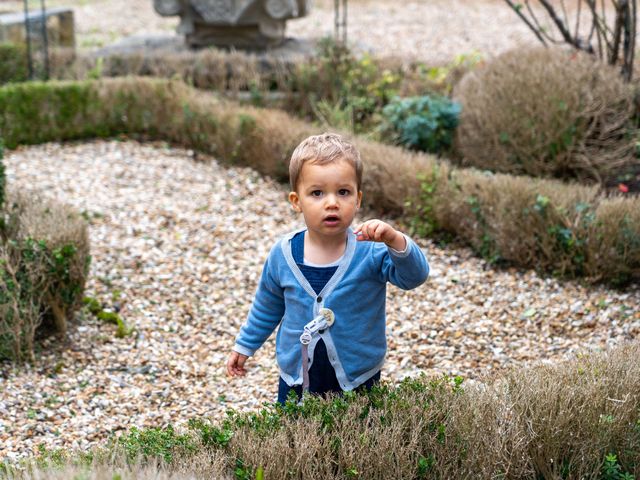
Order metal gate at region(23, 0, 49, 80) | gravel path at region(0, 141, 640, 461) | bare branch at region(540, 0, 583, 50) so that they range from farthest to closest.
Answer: metal gate at region(23, 0, 49, 80) → bare branch at region(540, 0, 583, 50) → gravel path at region(0, 141, 640, 461)

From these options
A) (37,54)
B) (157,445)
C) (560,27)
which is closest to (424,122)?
(560,27)

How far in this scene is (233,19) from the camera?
33.0 feet

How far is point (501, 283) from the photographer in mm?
5270

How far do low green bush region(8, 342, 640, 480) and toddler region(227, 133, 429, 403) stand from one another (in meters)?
0.12

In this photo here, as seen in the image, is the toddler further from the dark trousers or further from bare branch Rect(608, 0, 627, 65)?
bare branch Rect(608, 0, 627, 65)

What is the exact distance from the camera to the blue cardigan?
286cm

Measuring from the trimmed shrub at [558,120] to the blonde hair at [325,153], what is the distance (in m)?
3.77

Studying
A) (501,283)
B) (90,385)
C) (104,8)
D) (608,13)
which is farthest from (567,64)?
(104,8)

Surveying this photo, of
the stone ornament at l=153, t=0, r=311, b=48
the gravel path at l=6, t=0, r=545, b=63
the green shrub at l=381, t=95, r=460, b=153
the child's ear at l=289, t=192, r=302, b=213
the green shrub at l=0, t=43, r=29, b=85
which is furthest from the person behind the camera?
the gravel path at l=6, t=0, r=545, b=63

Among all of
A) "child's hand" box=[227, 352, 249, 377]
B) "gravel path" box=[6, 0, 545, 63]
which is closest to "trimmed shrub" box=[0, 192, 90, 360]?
"child's hand" box=[227, 352, 249, 377]

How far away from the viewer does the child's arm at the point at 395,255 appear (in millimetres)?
2656

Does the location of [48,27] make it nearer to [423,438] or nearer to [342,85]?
[342,85]

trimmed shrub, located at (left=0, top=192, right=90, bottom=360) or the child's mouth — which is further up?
the child's mouth

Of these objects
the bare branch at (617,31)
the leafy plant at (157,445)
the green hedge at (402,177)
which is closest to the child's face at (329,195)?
the leafy plant at (157,445)
